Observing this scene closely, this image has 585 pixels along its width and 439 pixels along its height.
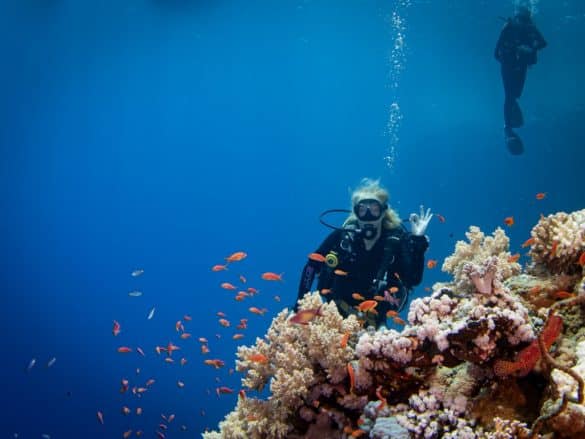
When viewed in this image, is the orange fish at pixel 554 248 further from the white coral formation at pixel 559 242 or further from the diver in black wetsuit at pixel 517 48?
the diver in black wetsuit at pixel 517 48

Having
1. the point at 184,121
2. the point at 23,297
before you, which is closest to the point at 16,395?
the point at 23,297

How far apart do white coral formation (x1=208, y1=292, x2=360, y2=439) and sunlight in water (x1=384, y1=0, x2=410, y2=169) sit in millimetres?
28065

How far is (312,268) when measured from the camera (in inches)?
257

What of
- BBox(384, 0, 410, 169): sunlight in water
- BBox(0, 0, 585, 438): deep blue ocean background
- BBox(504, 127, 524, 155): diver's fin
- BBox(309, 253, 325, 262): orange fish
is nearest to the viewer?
BBox(309, 253, 325, 262): orange fish

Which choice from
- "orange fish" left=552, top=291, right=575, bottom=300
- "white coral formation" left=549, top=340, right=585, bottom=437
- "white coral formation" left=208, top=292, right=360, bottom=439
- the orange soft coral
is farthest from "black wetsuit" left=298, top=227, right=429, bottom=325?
"white coral formation" left=549, top=340, right=585, bottom=437

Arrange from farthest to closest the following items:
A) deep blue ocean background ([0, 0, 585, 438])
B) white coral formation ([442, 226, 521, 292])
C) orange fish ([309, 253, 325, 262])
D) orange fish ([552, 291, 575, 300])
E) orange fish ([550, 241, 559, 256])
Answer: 1. deep blue ocean background ([0, 0, 585, 438])
2. orange fish ([309, 253, 325, 262])
3. white coral formation ([442, 226, 521, 292])
4. orange fish ([550, 241, 559, 256])
5. orange fish ([552, 291, 575, 300])

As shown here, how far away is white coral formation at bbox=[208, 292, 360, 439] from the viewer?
321 centimetres

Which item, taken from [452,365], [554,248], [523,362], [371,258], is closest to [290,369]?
[452,365]

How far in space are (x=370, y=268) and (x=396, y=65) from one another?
138 feet

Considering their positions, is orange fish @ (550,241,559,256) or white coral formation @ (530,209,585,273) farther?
orange fish @ (550,241,559,256)

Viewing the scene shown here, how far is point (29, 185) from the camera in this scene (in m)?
60.2

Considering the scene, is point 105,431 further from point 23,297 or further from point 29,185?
point 29,185

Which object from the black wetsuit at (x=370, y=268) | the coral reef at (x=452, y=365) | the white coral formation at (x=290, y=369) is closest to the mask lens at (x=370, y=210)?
the black wetsuit at (x=370, y=268)

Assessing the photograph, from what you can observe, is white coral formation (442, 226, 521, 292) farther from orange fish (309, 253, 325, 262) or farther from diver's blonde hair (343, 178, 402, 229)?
orange fish (309, 253, 325, 262)
